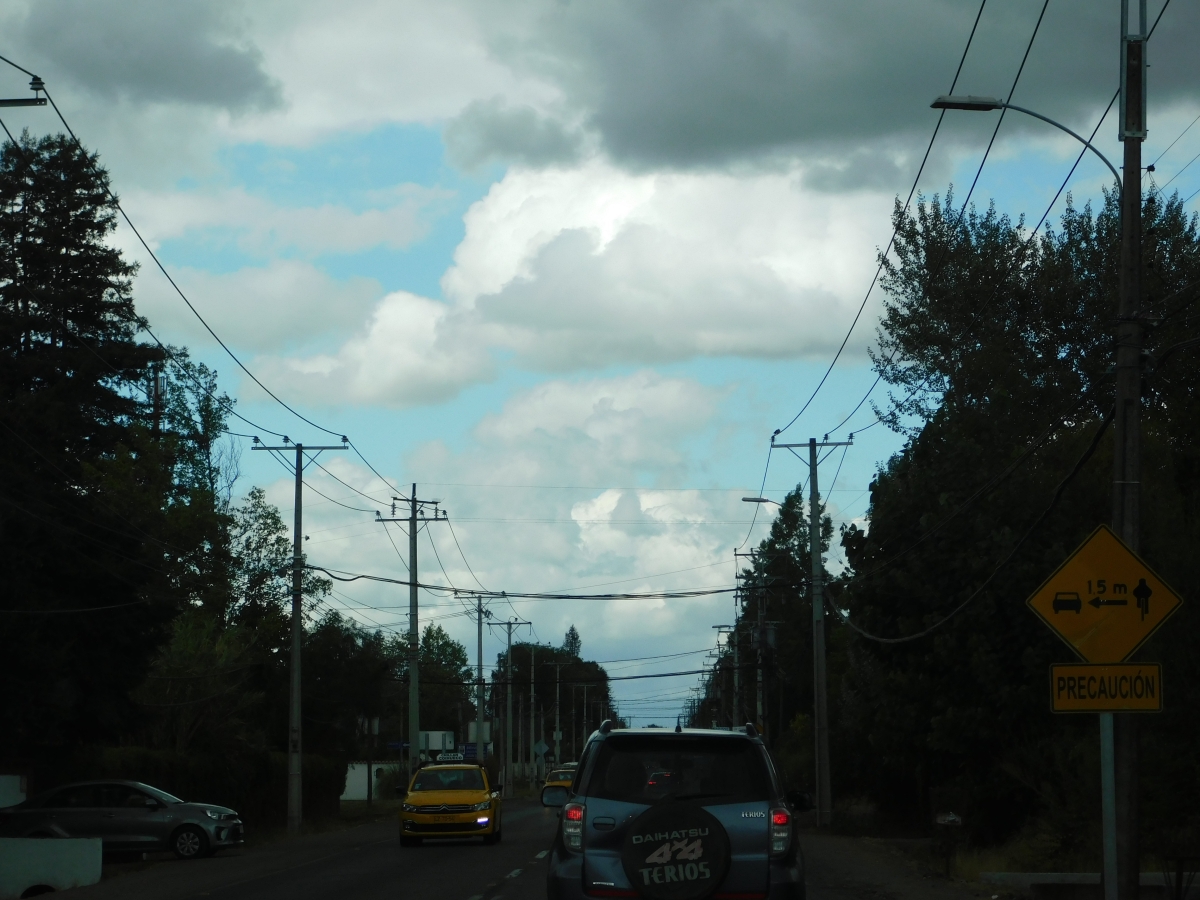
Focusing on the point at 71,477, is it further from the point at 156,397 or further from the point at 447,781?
the point at 156,397

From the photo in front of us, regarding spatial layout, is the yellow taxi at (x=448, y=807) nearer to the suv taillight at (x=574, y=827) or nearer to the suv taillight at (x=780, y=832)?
the suv taillight at (x=574, y=827)

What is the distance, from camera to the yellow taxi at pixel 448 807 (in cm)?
2806

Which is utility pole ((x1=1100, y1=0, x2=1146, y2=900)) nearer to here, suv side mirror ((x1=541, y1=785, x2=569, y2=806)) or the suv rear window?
the suv rear window

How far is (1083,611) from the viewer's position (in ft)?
36.8

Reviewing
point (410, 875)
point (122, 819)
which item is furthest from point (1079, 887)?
point (122, 819)

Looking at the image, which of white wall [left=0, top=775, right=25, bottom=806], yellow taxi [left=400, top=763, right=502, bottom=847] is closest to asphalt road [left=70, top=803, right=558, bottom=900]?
yellow taxi [left=400, top=763, right=502, bottom=847]

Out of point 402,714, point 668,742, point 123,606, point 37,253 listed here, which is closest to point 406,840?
point 123,606

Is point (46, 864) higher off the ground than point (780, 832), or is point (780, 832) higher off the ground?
point (780, 832)

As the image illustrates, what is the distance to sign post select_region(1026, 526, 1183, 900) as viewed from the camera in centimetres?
1102

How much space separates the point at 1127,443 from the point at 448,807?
60.6ft

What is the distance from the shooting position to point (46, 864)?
22.3 metres

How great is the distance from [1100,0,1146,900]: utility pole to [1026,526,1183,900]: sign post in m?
0.08

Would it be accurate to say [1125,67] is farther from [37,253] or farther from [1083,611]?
[37,253]

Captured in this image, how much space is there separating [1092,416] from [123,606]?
25.3 meters
